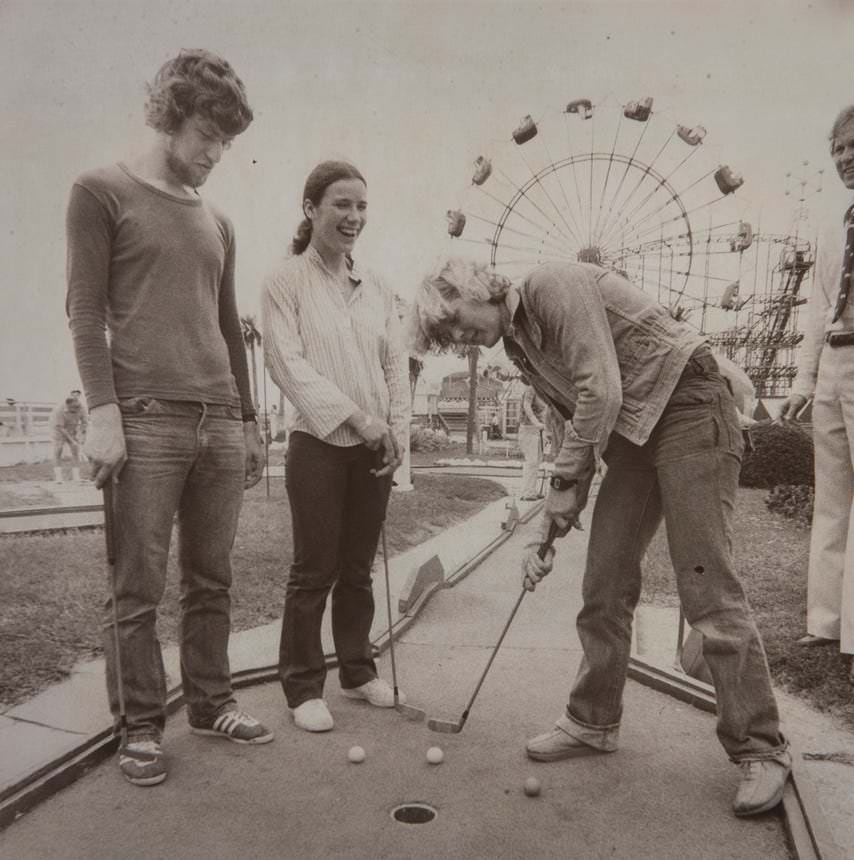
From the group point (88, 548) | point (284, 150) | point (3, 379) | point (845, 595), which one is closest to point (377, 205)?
point (284, 150)

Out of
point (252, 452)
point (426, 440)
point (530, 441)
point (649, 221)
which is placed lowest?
point (426, 440)

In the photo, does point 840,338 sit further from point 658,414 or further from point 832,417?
point 658,414

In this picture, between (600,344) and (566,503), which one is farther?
(566,503)

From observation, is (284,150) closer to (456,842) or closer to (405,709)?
(405,709)

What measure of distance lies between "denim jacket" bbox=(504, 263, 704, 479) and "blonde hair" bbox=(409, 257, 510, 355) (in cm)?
5

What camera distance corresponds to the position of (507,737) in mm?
2117

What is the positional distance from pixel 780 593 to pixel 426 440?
12.6m

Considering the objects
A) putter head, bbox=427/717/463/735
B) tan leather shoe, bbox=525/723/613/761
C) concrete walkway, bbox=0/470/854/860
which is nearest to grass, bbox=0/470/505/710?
concrete walkway, bbox=0/470/854/860

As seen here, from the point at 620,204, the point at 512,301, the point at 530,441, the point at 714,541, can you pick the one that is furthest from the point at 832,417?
the point at 530,441

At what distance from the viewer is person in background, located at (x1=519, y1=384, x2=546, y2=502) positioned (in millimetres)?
7578

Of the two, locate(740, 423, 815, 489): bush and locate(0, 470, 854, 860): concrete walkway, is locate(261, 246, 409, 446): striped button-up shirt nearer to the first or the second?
locate(0, 470, 854, 860): concrete walkway

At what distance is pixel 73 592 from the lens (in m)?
3.45

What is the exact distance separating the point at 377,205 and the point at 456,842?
2206mm

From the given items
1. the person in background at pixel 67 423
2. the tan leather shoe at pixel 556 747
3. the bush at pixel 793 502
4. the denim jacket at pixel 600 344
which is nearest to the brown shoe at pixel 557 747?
the tan leather shoe at pixel 556 747
